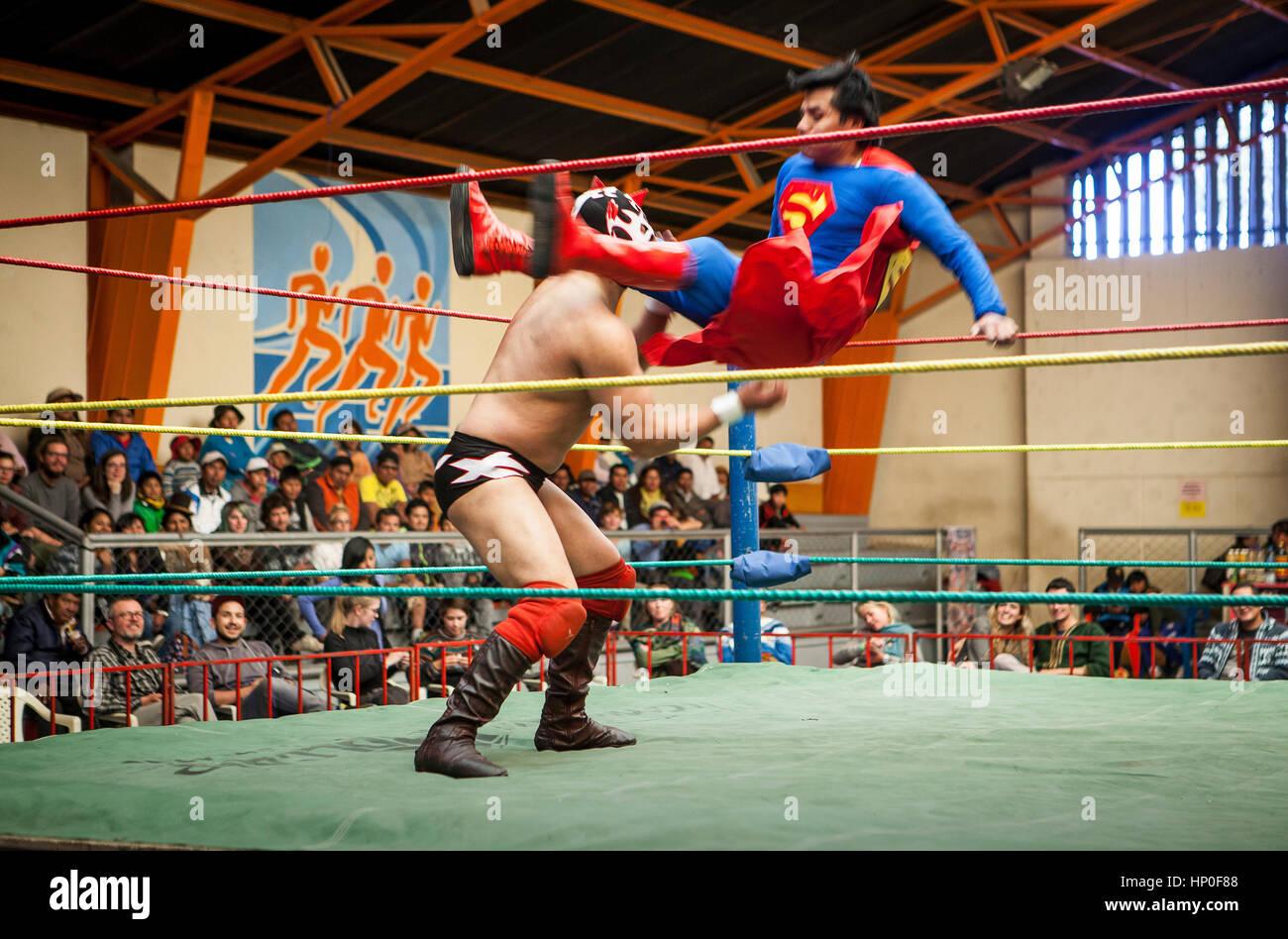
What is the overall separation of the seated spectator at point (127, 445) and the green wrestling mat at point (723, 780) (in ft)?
12.2

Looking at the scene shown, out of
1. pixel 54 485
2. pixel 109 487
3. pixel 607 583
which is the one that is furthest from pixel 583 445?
pixel 109 487

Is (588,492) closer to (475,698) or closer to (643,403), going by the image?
(475,698)

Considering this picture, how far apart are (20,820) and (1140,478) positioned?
396 inches

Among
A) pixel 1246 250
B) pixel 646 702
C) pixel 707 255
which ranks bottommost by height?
pixel 646 702

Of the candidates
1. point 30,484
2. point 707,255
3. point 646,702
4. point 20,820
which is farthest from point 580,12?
point 20,820

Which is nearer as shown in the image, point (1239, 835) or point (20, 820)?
point (1239, 835)


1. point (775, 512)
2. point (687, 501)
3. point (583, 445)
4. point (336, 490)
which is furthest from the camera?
point (775, 512)

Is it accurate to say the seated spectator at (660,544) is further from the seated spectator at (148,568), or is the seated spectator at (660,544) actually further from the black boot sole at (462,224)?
the black boot sole at (462,224)

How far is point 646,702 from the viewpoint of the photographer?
330 centimetres

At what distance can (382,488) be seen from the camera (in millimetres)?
7074

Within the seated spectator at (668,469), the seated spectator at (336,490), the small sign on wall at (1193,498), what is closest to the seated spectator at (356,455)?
the seated spectator at (336,490)

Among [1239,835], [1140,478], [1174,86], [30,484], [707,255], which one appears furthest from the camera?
[1140,478]

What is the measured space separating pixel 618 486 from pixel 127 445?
116 inches
